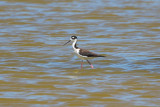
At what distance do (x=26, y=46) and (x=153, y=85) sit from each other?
275 inches

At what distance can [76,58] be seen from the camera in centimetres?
1598

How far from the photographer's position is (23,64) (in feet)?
48.6

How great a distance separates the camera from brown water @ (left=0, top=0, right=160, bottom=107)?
1100 centimetres

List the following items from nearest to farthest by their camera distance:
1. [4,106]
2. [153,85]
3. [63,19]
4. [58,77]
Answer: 1. [4,106]
2. [153,85]
3. [58,77]
4. [63,19]

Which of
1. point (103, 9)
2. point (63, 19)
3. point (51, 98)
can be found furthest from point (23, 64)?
point (103, 9)

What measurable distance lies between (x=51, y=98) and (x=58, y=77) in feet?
7.50

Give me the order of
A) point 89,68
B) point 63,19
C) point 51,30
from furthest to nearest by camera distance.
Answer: point 63,19
point 51,30
point 89,68

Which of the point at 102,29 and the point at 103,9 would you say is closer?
the point at 102,29

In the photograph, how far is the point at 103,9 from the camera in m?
28.3

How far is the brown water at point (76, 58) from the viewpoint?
11000mm

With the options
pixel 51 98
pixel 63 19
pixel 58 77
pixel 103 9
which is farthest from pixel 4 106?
pixel 103 9

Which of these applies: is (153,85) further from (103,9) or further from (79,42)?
(103,9)

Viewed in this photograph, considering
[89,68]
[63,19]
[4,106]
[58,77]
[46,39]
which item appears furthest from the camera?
[63,19]

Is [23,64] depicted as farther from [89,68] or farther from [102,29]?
[102,29]
